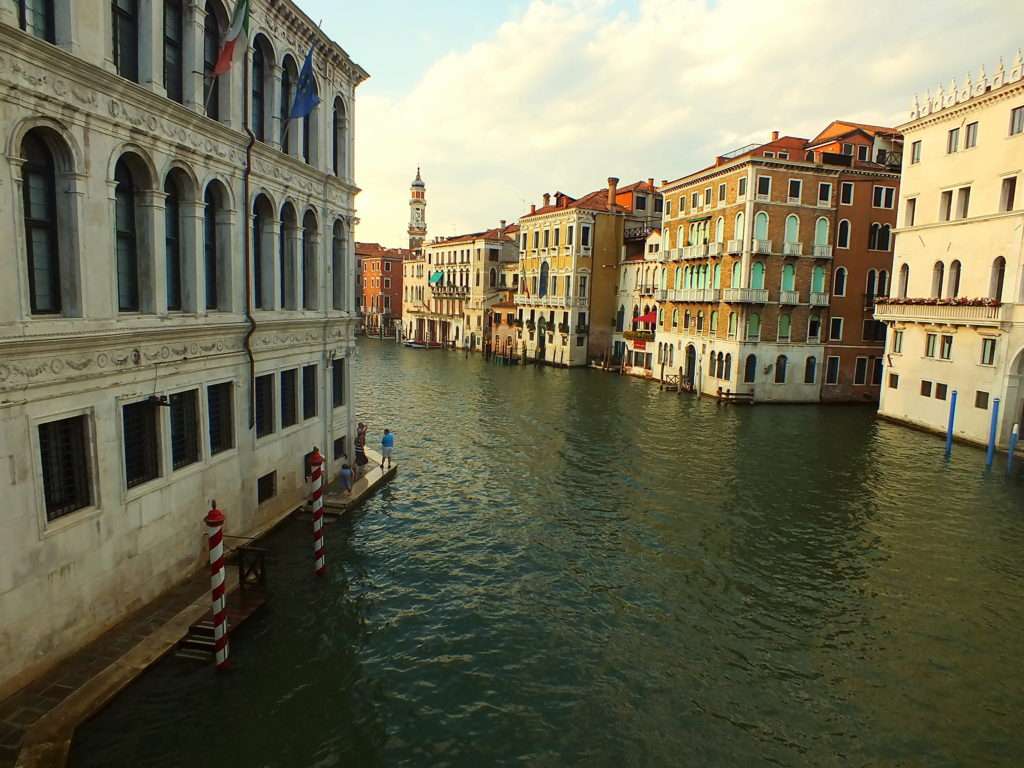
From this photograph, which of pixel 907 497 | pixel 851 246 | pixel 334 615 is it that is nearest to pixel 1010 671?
pixel 907 497

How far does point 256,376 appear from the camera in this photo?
14500mm

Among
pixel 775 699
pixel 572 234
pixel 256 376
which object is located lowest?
pixel 775 699

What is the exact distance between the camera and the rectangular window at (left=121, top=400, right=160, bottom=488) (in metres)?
10.7

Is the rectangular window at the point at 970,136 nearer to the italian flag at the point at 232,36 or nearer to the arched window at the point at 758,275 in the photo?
the arched window at the point at 758,275

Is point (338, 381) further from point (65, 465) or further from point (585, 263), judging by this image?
point (585, 263)

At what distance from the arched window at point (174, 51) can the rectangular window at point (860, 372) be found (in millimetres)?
39212

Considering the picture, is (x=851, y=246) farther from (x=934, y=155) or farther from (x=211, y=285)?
(x=211, y=285)

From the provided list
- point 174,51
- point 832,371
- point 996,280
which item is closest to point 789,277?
point 832,371

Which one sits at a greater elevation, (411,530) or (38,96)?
(38,96)

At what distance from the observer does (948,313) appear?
2839cm

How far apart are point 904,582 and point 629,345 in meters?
40.7

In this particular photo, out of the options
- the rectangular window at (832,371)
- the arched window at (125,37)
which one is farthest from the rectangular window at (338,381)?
the rectangular window at (832,371)

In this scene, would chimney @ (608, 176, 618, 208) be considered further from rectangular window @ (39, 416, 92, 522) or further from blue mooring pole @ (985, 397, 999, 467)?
rectangular window @ (39, 416, 92, 522)

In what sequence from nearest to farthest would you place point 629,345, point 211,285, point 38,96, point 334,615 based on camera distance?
point 38,96 < point 334,615 < point 211,285 < point 629,345
